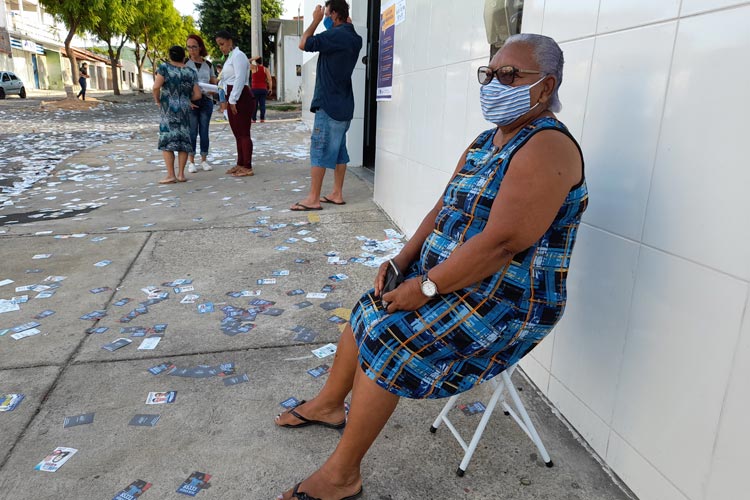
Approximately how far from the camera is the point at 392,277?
6.39 ft

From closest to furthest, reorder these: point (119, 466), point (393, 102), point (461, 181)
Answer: point (461, 181), point (119, 466), point (393, 102)

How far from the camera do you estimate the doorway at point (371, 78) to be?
7441 millimetres

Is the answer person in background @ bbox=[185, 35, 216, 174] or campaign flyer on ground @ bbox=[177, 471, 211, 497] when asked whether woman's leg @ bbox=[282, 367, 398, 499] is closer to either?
campaign flyer on ground @ bbox=[177, 471, 211, 497]

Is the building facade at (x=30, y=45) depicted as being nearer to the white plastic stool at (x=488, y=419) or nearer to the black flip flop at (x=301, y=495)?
the black flip flop at (x=301, y=495)

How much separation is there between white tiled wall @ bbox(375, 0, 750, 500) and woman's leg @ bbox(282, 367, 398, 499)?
2.76 feet

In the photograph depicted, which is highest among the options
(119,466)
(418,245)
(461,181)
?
(461,181)

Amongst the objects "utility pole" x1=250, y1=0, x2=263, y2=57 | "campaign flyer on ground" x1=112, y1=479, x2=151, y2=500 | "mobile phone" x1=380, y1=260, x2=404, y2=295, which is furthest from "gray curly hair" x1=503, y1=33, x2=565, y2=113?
"utility pole" x1=250, y1=0, x2=263, y2=57

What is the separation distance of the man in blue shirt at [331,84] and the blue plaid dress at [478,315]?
3.88m

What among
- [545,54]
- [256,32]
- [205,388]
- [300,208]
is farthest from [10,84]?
[545,54]

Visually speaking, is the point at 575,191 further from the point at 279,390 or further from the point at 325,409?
the point at 279,390

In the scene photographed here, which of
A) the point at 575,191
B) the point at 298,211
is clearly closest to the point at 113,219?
the point at 298,211

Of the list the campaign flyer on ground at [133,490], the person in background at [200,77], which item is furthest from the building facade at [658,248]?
the person in background at [200,77]

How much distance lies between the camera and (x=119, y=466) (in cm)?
199

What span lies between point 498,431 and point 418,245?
33.8 inches
